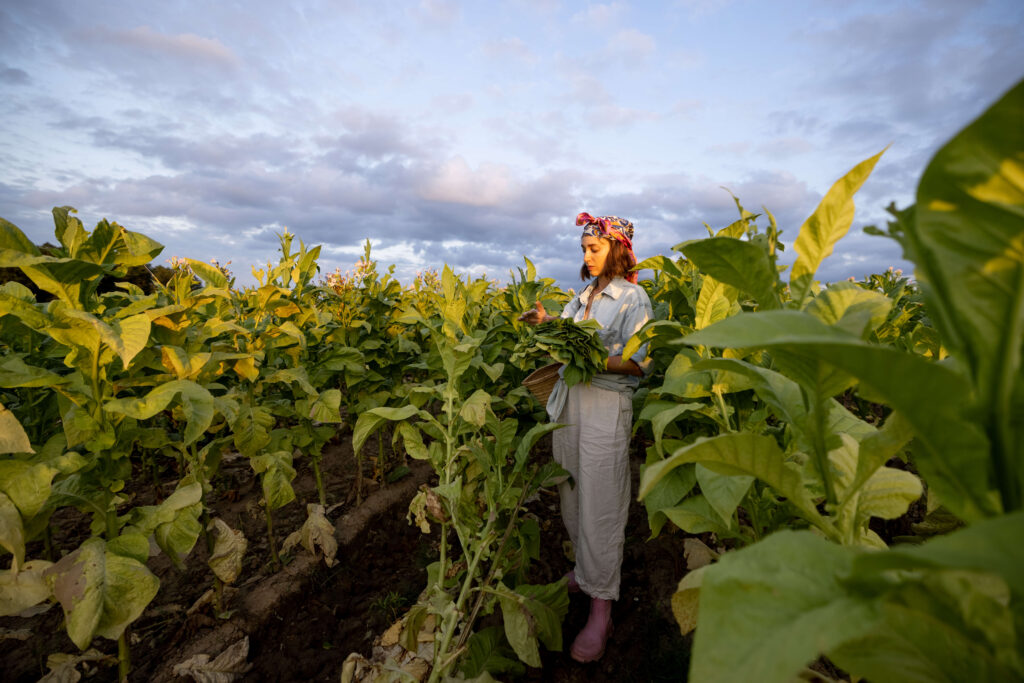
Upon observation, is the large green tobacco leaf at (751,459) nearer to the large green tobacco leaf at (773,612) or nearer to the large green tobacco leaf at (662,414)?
the large green tobacco leaf at (773,612)

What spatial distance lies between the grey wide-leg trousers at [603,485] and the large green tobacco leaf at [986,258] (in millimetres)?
2304

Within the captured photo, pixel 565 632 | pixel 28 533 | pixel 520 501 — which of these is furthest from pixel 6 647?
pixel 565 632

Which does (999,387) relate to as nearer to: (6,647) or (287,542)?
(287,542)

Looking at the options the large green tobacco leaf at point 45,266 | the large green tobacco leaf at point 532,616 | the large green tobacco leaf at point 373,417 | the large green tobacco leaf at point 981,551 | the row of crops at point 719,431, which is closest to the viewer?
the large green tobacco leaf at point 981,551

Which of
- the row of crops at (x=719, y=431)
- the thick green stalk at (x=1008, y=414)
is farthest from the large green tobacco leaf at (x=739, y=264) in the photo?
the thick green stalk at (x=1008, y=414)

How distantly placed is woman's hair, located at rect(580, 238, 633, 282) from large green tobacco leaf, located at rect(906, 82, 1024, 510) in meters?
2.55

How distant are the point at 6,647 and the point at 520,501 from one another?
2936 mm

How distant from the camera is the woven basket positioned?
2896mm

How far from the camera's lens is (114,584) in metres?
1.70

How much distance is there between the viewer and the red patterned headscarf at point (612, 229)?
3.05 m

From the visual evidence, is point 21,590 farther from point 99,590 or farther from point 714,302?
point 714,302

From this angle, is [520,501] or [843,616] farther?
[520,501]

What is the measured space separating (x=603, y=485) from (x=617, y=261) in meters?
1.45

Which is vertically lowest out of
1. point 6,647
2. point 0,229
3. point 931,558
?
point 6,647
